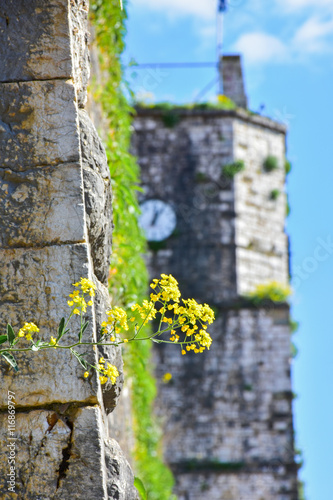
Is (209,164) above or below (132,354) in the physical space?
above

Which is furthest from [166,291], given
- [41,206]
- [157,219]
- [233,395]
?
[157,219]

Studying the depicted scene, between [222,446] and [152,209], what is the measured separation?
12.8 feet

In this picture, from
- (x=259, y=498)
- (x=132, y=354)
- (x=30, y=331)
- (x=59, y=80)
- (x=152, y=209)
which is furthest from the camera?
(x=152, y=209)

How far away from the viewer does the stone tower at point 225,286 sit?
34.4ft

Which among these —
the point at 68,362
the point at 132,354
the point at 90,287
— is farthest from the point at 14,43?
the point at 132,354

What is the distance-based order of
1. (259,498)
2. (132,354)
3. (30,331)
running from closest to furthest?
(30,331) < (132,354) < (259,498)

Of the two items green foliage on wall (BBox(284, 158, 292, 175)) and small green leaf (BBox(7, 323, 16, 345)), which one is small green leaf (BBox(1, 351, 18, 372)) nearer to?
small green leaf (BBox(7, 323, 16, 345))

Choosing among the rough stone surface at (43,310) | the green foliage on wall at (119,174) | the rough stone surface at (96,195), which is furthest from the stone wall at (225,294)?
the rough stone surface at (43,310)

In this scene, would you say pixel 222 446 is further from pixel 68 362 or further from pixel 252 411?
pixel 68 362

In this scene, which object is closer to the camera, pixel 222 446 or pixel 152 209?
pixel 222 446

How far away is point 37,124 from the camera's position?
8.70ft

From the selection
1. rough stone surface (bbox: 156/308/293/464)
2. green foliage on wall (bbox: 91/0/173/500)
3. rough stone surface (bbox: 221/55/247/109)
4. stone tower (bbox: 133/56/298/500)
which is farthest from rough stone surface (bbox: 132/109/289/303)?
green foliage on wall (bbox: 91/0/173/500)

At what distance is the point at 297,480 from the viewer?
10.4 meters

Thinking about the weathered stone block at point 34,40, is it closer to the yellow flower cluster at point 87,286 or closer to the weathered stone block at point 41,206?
the weathered stone block at point 41,206
